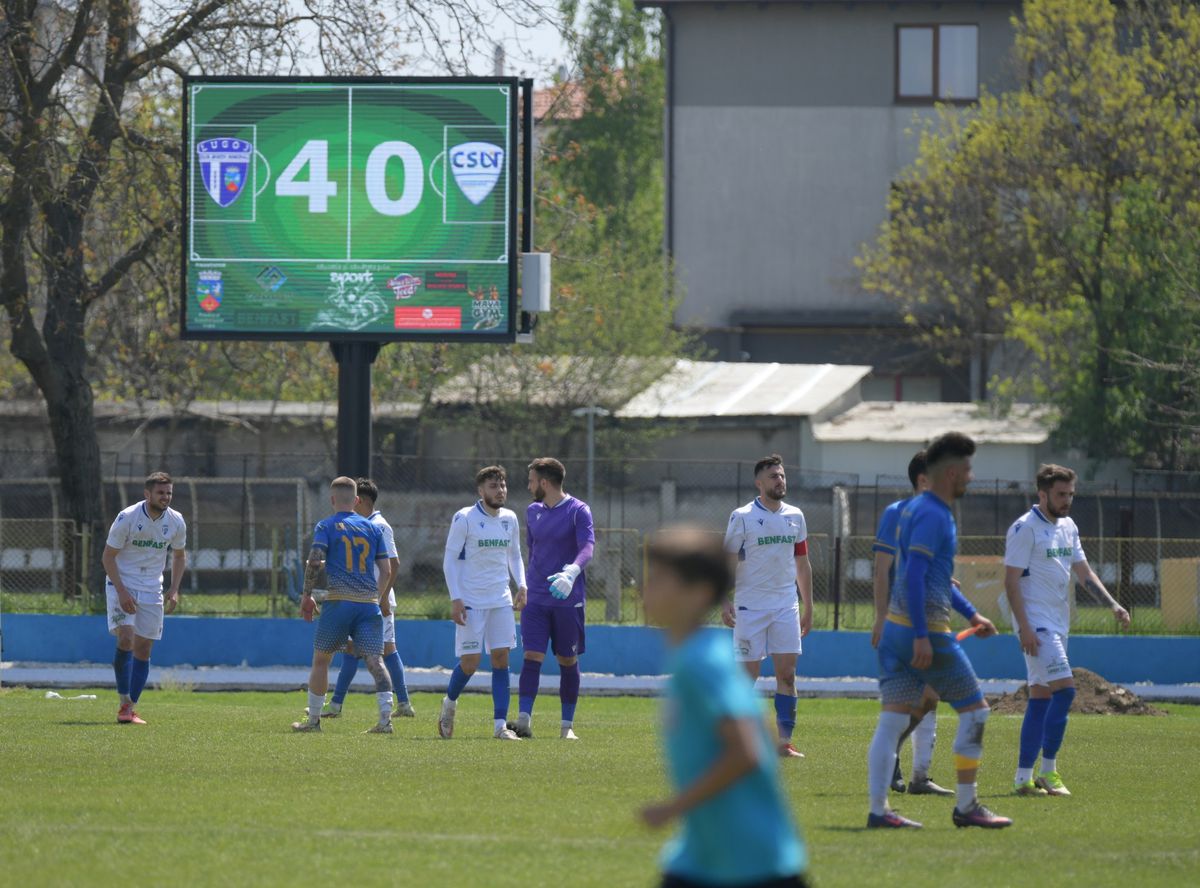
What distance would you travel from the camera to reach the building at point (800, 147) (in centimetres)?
4653

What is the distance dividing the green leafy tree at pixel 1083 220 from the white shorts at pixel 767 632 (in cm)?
1895

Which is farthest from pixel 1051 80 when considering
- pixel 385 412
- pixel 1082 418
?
pixel 385 412

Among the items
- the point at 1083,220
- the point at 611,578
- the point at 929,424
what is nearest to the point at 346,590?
the point at 611,578

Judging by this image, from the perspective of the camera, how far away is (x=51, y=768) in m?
11.4

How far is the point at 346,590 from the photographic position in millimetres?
14305

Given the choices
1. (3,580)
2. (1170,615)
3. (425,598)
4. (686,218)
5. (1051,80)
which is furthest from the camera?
(686,218)

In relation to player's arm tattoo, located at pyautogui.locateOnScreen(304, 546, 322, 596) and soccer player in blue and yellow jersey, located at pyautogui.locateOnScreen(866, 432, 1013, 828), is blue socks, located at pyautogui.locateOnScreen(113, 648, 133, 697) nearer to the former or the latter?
player's arm tattoo, located at pyautogui.locateOnScreen(304, 546, 322, 596)

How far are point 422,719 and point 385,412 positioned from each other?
2203cm

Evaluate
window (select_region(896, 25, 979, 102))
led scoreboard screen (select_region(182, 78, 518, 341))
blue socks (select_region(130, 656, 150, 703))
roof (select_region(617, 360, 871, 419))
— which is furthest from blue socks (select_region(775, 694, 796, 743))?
window (select_region(896, 25, 979, 102))

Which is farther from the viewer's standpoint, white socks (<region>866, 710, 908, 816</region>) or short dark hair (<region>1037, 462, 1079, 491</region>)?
short dark hair (<region>1037, 462, 1079, 491</region>)

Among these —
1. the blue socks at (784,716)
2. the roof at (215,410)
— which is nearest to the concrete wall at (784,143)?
the roof at (215,410)

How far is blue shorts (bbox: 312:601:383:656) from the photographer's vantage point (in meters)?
14.3

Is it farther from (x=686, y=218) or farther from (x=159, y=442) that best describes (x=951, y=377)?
(x=159, y=442)

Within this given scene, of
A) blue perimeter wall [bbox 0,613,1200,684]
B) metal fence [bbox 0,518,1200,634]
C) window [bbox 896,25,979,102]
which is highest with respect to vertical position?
window [bbox 896,25,979,102]
